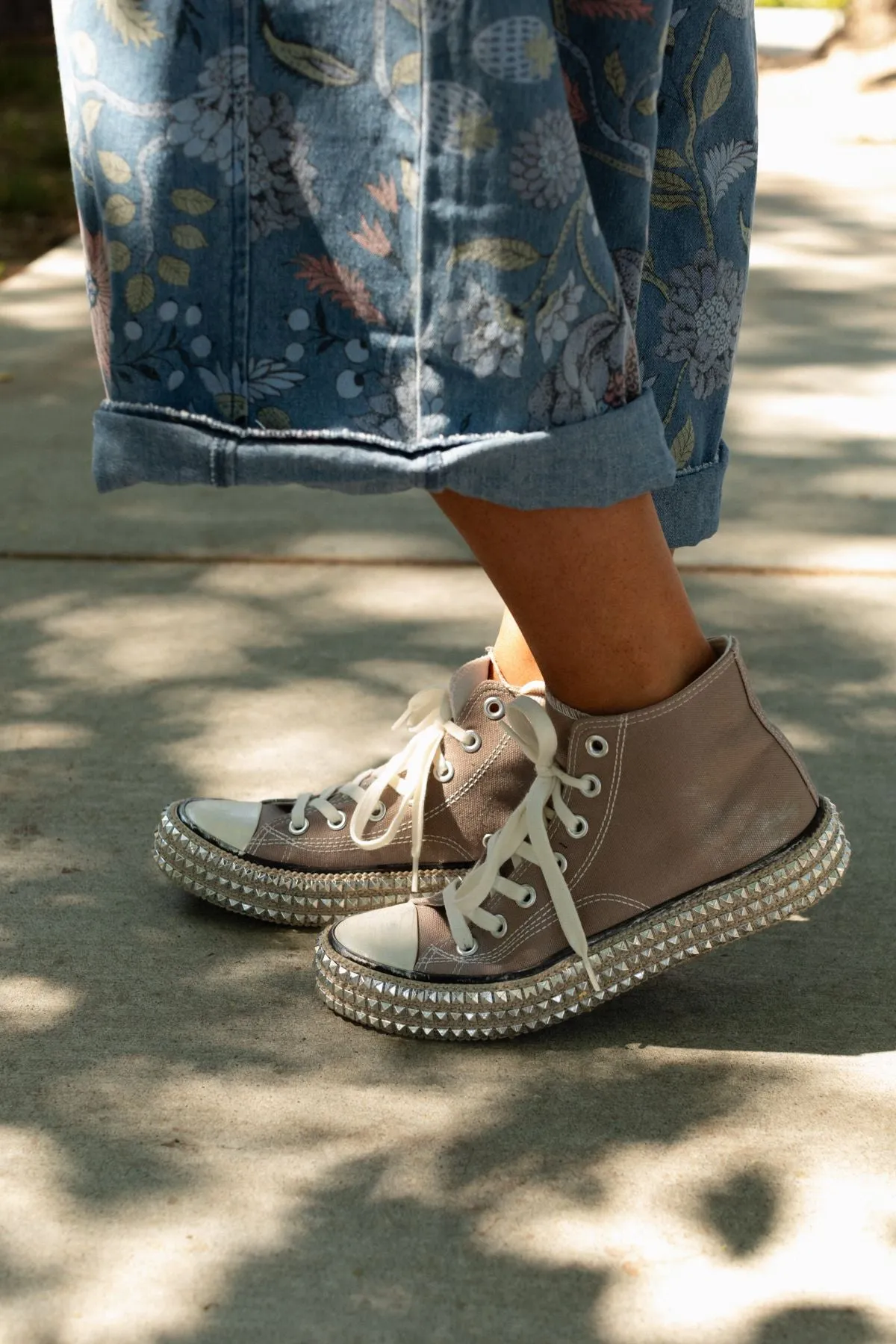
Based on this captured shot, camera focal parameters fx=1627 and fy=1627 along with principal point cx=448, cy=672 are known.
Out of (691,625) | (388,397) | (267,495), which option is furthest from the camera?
(267,495)

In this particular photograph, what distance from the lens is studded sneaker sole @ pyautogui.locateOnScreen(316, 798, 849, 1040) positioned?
144 centimetres

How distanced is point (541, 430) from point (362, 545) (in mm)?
1524

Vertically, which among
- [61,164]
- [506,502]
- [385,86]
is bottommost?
[61,164]

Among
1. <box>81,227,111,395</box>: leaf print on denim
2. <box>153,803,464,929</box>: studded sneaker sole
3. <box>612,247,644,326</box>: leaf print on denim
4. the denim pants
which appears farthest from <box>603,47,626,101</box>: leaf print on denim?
<box>153,803,464,929</box>: studded sneaker sole

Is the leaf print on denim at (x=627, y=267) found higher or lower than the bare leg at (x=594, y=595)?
higher

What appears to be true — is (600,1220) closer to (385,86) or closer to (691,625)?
(691,625)

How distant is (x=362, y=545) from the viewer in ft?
8.98

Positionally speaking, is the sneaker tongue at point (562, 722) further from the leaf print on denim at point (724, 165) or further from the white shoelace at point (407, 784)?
the leaf print on denim at point (724, 165)

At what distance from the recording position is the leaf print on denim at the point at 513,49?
1.14 meters

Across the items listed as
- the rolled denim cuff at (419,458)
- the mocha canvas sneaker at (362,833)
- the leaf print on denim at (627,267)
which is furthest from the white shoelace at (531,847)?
the leaf print on denim at (627,267)

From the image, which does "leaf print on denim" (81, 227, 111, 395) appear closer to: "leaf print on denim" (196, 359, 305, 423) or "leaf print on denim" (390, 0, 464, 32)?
"leaf print on denim" (196, 359, 305, 423)

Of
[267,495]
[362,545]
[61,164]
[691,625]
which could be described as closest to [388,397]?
[691,625]

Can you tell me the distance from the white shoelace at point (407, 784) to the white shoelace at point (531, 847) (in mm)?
119

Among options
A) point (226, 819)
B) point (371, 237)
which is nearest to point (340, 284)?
point (371, 237)
